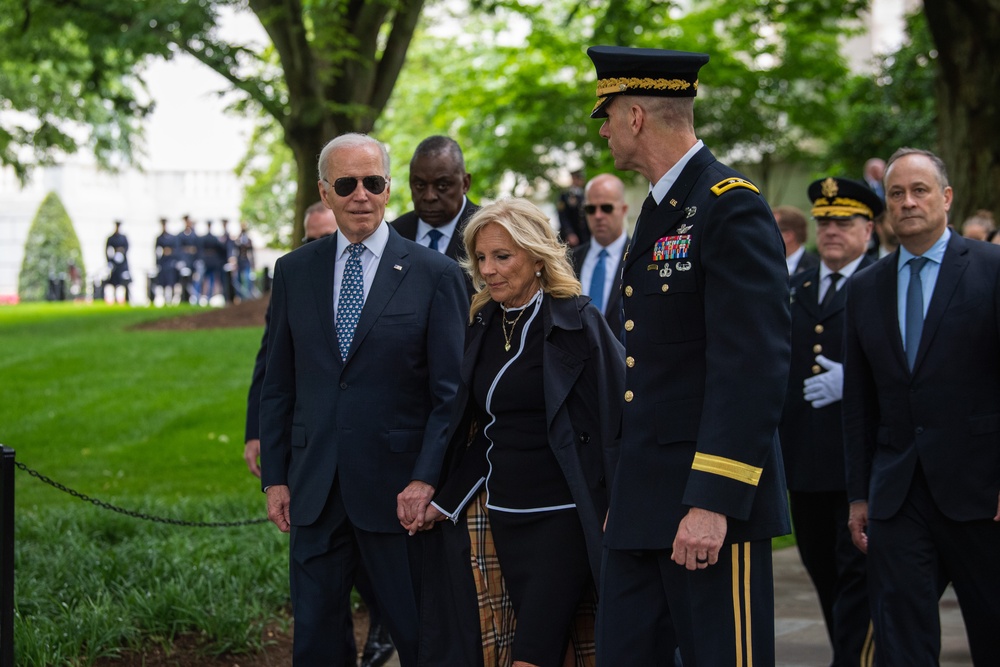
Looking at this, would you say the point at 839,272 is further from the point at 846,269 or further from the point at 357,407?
the point at 357,407

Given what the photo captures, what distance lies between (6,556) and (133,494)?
558 centimetres

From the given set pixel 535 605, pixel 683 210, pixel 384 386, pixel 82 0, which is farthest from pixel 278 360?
pixel 82 0

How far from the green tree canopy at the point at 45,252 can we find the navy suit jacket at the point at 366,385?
4678 centimetres

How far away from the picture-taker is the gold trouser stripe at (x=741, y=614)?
11.9 ft

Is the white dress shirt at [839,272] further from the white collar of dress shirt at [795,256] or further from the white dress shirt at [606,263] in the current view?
the white dress shirt at [606,263]

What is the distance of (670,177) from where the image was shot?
3.81 meters

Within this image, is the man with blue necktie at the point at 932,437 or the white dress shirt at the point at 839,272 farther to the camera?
the white dress shirt at the point at 839,272

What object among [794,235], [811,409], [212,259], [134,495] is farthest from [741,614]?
[212,259]

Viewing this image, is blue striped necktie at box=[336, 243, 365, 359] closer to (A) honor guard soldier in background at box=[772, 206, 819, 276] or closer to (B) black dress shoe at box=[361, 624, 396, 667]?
(B) black dress shoe at box=[361, 624, 396, 667]

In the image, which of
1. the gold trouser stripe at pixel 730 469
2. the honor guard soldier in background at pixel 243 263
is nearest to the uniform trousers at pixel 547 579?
the gold trouser stripe at pixel 730 469

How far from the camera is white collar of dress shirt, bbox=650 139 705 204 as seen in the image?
3.81m

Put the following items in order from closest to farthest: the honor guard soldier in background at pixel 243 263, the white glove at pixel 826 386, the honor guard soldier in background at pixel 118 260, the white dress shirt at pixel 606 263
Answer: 1. the white glove at pixel 826 386
2. the white dress shirt at pixel 606 263
3. the honor guard soldier in background at pixel 118 260
4. the honor guard soldier in background at pixel 243 263

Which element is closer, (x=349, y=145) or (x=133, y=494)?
(x=349, y=145)

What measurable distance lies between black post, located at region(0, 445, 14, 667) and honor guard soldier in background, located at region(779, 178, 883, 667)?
363 centimetres
